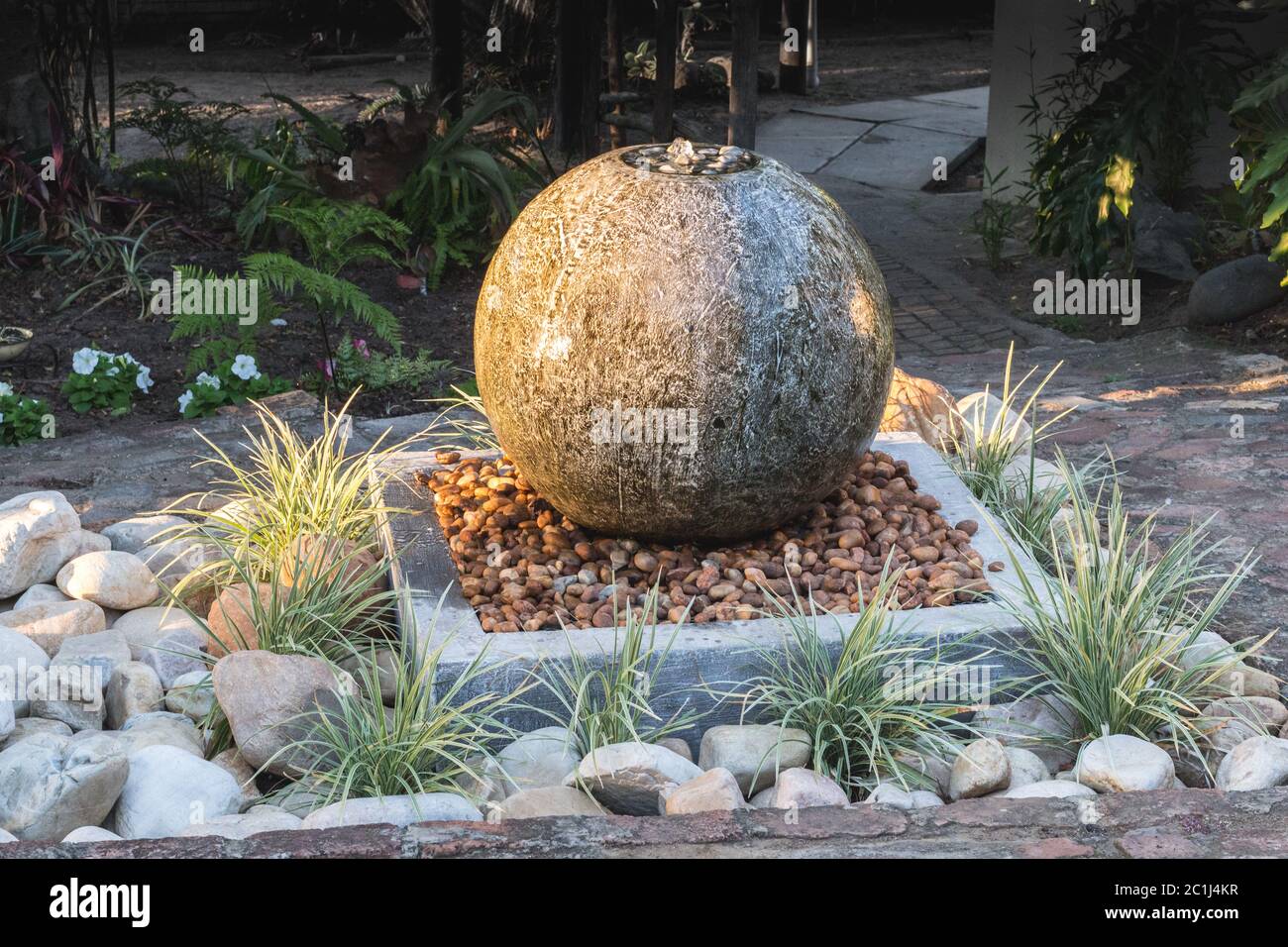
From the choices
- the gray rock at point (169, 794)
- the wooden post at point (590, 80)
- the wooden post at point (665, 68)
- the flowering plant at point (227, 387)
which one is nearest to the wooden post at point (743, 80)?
the wooden post at point (665, 68)

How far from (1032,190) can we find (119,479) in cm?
760

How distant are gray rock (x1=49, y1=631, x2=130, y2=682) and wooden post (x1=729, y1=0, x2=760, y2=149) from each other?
20.7 feet

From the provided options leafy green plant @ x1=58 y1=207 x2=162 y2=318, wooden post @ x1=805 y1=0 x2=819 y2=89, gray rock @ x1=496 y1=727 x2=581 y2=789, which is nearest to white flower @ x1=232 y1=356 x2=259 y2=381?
leafy green plant @ x1=58 y1=207 x2=162 y2=318

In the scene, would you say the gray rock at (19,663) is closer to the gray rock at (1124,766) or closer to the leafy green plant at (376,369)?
the gray rock at (1124,766)

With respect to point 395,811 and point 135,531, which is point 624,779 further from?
point 135,531

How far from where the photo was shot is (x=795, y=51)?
15.9 metres

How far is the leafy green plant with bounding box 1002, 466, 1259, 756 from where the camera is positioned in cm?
388

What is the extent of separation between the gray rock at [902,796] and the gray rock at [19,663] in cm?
241

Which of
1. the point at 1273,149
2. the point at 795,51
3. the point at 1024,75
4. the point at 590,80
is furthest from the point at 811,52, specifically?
the point at 1273,149

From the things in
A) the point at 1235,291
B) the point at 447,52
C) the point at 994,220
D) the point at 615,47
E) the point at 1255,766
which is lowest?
the point at 1255,766

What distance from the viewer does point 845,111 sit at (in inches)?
590

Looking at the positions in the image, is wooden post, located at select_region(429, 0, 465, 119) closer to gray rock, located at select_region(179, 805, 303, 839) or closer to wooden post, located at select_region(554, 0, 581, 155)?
wooden post, located at select_region(554, 0, 581, 155)

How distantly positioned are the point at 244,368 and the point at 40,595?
2338 millimetres
